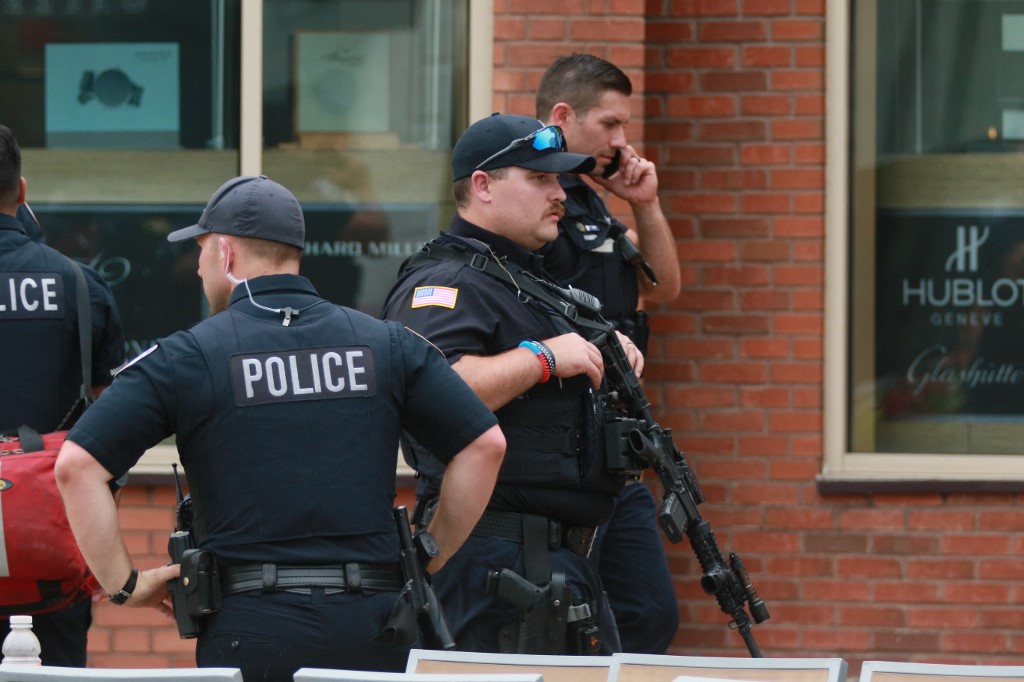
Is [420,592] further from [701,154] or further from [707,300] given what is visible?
[701,154]

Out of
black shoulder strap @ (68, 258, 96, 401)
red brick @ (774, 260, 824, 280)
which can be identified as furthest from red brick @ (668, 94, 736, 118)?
black shoulder strap @ (68, 258, 96, 401)

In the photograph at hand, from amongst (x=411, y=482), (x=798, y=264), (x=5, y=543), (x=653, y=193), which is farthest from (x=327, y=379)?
(x=798, y=264)

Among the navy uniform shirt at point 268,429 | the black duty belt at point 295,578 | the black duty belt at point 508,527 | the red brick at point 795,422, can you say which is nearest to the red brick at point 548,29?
the red brick at point 795,422

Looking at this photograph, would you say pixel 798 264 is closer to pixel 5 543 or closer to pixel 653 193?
pixel 653 193

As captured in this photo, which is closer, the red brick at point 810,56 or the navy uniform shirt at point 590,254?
the navy uniform shirt at point 590,254

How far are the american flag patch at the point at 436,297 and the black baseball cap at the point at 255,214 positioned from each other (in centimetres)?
63

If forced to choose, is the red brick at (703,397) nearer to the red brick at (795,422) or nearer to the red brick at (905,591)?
the red brick at (795,422)

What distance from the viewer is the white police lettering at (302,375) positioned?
10.2 feet

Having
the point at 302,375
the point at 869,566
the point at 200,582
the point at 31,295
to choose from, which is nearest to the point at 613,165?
the point at 31,295

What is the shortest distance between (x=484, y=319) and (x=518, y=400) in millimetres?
222

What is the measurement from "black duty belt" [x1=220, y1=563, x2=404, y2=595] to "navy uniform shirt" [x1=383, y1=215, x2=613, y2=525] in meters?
0.82

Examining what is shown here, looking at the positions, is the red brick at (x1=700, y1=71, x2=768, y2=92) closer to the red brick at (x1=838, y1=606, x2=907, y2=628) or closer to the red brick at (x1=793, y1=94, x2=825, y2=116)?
the red brick at (x1=793, y1=94, x2=825, y2=116)

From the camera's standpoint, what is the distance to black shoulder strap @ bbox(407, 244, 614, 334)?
13.2 ft

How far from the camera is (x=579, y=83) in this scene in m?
4.88
